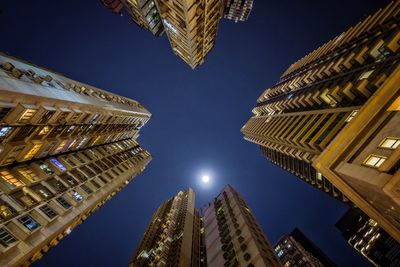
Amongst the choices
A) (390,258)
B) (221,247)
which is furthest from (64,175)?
(390,258)

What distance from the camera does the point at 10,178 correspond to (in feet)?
121

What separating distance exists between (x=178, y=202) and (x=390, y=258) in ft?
259

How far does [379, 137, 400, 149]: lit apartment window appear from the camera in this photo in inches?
763

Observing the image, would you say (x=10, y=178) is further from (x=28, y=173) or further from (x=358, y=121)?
(x=358, y=121)

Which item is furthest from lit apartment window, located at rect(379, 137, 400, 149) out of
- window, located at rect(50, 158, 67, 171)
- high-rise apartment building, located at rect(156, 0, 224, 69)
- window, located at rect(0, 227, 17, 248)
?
window, located at rect(50, 158, 67, 171)

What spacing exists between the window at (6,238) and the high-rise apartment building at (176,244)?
149ft

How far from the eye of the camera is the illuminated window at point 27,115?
1311 inches

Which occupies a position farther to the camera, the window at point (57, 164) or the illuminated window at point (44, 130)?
the window at point (57, 164)

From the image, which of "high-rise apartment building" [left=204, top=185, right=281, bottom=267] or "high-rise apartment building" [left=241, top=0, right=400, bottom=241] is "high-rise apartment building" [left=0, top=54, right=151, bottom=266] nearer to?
"high-rise apartment building" [left=204, top=185, right=281, bottom=267]

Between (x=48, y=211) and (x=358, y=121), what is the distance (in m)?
36.8

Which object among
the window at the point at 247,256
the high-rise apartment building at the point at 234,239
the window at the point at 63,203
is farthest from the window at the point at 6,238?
the window at the point at 247,256

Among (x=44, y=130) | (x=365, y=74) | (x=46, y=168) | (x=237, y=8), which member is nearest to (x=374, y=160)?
(x=365, y=74)

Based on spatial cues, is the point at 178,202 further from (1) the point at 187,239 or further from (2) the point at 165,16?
(2) the point at 165,16

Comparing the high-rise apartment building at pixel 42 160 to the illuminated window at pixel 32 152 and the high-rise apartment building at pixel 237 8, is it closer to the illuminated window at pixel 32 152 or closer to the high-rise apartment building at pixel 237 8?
the illuminated window at pixel 32 152
